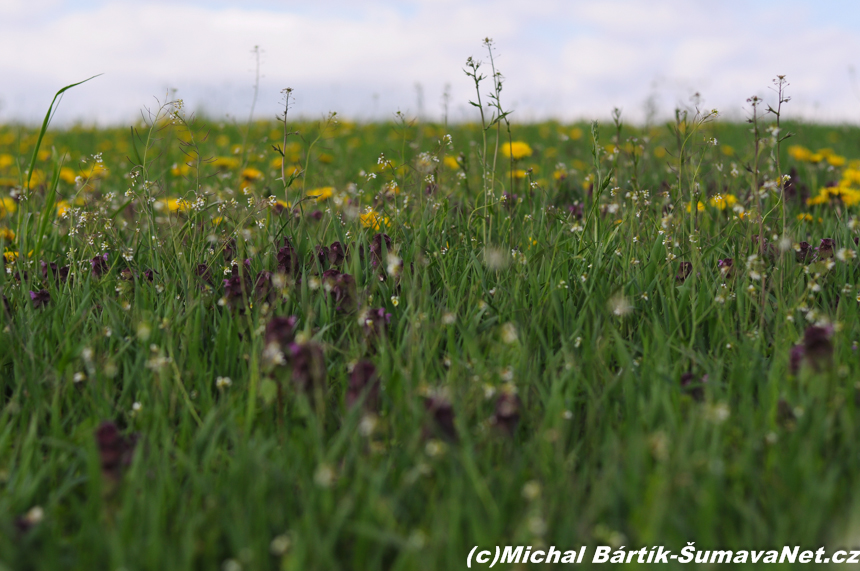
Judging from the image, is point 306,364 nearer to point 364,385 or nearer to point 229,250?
point 364,385

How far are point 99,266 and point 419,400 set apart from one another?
67.9 inches

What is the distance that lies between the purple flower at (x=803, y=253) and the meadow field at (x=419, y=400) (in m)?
0.01

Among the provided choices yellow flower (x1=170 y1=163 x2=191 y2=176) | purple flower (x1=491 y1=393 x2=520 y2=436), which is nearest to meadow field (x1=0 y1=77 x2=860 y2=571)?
purple flower (x1=491 y1=393 x2=520 y2=436)

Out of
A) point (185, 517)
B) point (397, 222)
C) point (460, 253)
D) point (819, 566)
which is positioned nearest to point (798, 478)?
point (819, 566)

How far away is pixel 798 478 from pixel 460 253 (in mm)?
1755

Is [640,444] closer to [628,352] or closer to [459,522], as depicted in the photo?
[459,522]

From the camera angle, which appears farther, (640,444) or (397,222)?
(397,222)

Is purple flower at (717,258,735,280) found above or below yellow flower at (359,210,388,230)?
below

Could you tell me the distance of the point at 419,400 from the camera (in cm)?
181

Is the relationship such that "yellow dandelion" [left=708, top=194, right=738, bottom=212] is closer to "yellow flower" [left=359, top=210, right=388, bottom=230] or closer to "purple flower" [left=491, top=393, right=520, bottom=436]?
"yellow flower" [left=359, top=210, right=388, bottom=230]

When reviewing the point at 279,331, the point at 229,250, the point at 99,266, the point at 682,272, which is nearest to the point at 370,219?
the point at 229,250

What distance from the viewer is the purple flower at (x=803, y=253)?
2756mm

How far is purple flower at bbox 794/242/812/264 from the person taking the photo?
276 centimetres

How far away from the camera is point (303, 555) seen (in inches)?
51.6
